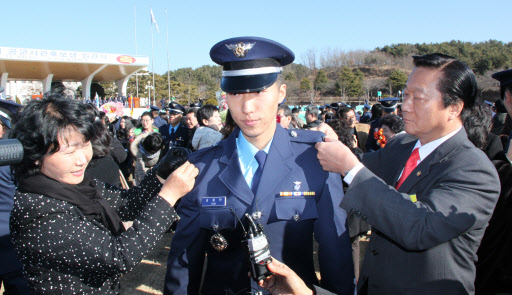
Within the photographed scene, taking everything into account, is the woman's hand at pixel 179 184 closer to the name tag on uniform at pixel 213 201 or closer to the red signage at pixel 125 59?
the name tag on uniform at pixel 213 201

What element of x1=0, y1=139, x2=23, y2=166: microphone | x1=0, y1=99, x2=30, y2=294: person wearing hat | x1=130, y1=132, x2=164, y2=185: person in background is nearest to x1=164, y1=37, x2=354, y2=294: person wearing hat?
x1=0, y1=139, x2=23, y2=166: microphone

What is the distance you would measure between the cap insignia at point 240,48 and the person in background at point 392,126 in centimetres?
353

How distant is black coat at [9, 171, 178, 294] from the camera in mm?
1584

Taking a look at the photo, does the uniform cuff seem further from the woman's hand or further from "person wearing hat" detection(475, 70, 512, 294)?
"person wearing hat" detection(475, 70, 512, 294)

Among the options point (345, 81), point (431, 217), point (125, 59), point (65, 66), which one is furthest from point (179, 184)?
point (345, 81)

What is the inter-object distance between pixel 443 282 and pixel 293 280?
725 millimetres

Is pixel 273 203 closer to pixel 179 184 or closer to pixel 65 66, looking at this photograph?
pixel 179 184

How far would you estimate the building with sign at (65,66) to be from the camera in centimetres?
3019

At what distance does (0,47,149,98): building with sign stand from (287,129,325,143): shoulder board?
33.9 metres

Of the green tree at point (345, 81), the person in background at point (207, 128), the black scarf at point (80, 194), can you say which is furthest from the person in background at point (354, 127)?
the green tree at point (345, 81)

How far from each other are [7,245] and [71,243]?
152 cm

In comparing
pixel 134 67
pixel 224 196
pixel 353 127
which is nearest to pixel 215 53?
pixel 224 196

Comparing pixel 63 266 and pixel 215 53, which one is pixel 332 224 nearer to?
pixel 215 53

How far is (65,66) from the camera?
1340 inches
